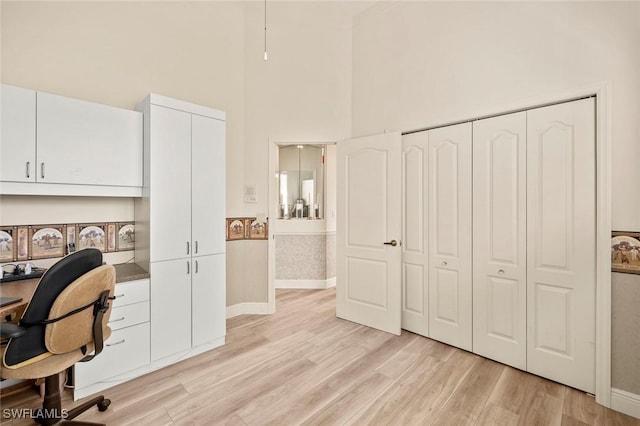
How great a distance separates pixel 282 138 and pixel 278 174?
165 cm

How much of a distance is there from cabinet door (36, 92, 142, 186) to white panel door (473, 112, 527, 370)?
9.86 feet

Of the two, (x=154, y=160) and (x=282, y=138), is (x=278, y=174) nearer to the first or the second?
(x=282, y=138)

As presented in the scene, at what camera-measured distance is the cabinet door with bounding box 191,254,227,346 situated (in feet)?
9.04

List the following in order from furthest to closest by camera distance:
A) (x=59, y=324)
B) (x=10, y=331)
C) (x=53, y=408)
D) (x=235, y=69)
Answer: (x=235, y=69), (x=53, y=408), (x=59, y=324), (x=10, y=331)

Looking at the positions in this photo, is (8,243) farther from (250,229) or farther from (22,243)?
(250,229)

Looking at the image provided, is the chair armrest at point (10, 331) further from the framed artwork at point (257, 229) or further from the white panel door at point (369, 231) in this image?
the white panel door at point (369, 231)

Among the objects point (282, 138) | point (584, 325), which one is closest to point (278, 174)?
point (282, 138)

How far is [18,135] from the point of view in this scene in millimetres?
1994

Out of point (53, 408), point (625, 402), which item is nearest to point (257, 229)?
point (53, 408)

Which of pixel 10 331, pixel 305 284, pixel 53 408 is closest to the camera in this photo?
pixel 10 331

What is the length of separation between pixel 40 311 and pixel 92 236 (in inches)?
52.5

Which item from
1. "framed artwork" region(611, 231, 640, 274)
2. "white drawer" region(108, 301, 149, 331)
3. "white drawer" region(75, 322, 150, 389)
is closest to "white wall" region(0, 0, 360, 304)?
"white drawer" region(108, 301, 149, 331)

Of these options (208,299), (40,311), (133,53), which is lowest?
(208,299)

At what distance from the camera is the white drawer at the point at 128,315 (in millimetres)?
2268
